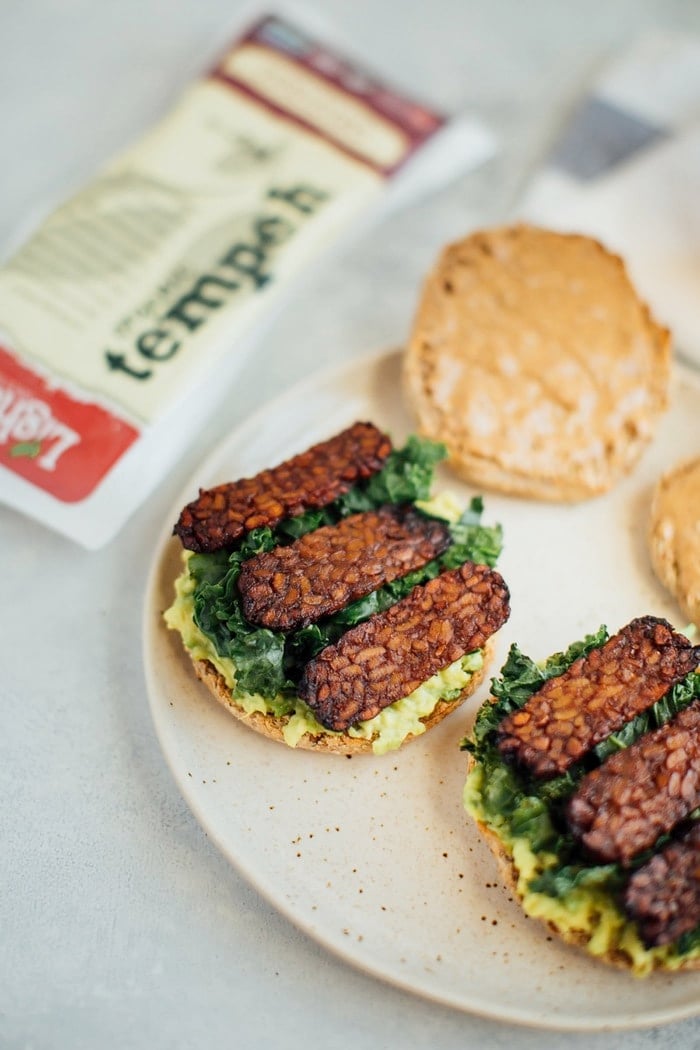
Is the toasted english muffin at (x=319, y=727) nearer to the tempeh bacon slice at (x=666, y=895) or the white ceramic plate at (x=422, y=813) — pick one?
the white ceramic plate at (x=422, y=813)

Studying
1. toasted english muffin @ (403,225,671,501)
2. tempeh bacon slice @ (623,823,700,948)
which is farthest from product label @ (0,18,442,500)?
tempeh bacon slice @ (623,823,700,948)

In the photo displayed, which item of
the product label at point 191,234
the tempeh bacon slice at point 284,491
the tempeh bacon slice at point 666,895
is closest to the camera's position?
the tempeh bacon slice at point 666,895

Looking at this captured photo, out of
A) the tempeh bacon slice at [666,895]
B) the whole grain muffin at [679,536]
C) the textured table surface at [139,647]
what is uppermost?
the whole grain muffin at [679,536]

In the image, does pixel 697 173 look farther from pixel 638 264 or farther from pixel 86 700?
pixel 86 700

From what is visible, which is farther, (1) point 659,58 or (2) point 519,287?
(1) point 659,58

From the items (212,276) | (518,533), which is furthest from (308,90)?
(518,533)

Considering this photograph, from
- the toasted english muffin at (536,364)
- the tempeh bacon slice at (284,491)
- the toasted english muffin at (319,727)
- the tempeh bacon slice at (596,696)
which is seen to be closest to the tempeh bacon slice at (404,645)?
the toasted english muffin at (319,727)
